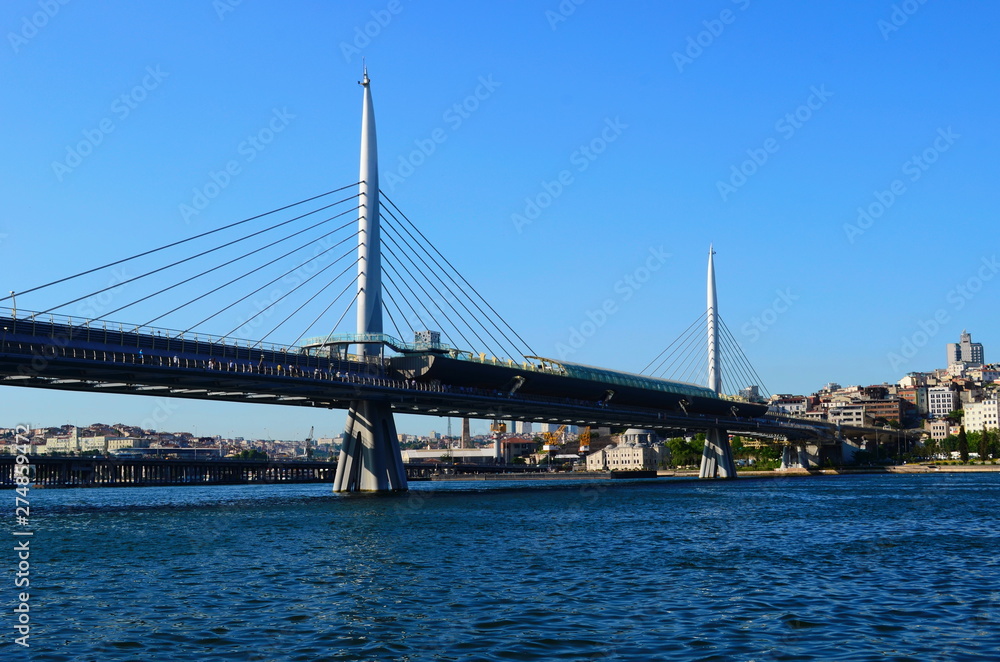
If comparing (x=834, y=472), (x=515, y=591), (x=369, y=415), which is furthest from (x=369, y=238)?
(x=834, y=472)

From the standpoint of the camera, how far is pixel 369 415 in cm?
8062

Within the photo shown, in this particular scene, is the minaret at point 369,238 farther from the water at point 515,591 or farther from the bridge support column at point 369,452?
the water at point 515,591

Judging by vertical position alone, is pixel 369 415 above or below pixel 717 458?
above

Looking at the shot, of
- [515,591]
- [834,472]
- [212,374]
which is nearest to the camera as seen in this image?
[515,591]

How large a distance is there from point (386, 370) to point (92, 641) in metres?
64.4

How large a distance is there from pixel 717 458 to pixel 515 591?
430ft


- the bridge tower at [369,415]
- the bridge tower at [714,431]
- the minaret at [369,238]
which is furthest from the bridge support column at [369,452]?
the bridge tower at [714,431]

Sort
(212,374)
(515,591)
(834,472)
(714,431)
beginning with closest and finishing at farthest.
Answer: (515,591)
(212,374)
(714,431)
(834,472)

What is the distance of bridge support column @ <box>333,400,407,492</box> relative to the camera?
80.2 meters

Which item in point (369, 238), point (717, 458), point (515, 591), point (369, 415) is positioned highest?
point (369, 238)

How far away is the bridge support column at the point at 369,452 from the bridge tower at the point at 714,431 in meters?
76.4

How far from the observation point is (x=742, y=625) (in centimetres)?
2064

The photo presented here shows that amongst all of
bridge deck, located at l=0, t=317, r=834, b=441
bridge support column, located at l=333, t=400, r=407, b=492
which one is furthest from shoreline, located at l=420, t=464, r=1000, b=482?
bridge support column, located at l=333, t=400, r=407, b=492

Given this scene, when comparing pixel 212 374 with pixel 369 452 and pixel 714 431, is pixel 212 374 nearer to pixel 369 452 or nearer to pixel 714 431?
pixel 369 452
